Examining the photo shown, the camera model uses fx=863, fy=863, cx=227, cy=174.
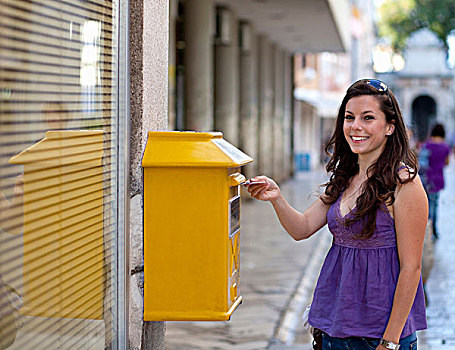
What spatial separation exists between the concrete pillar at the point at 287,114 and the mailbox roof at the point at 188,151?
22874mm

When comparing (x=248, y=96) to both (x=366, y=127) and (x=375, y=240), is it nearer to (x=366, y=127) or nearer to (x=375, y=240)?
(x=366, y=127)

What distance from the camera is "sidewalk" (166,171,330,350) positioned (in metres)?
6.55

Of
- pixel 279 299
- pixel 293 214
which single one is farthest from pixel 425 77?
pixel 293 214

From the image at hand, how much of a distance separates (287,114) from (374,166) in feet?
79.3

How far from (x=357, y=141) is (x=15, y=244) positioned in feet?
4.55

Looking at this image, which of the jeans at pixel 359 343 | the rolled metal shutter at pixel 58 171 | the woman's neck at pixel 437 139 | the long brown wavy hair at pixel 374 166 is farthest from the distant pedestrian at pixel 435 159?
the rolled metal shutter at pixel 58 171

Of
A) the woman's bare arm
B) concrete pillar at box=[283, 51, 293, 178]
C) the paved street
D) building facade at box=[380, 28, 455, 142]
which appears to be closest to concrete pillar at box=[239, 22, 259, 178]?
the paved street

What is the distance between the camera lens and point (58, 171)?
2912 mm

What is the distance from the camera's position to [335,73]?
1649 inches

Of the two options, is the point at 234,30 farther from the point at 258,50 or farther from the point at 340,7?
the point at 258,50

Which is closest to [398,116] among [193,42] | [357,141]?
[357,141]

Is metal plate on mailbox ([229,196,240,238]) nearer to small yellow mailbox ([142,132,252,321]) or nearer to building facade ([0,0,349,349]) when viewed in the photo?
small yellow mailbox ([142,132,252,321])

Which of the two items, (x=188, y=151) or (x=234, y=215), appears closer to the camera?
(x=188, y=151)

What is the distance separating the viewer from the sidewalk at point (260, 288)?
655 cm
